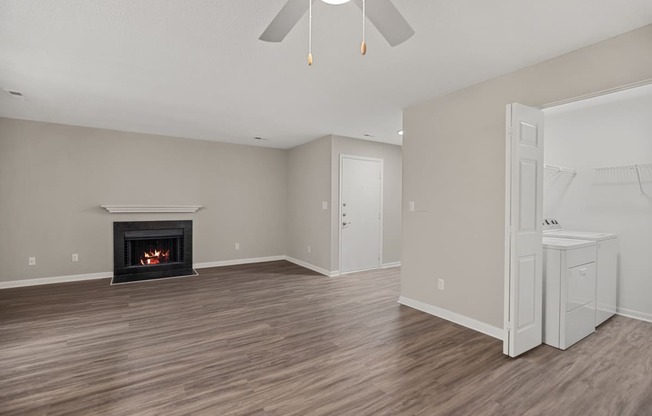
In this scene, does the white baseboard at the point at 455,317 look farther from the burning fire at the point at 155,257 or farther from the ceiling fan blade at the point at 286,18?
the burning fire at the point at 155,257

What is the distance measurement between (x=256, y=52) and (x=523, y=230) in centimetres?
264

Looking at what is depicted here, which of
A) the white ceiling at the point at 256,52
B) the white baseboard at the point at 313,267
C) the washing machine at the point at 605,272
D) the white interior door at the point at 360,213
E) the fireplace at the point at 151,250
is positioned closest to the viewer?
the white ceiling at the point at 256,52

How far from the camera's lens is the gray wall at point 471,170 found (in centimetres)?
241

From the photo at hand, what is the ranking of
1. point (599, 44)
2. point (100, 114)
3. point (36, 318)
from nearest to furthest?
point (599, 44), point (36, 318), point (100, 114)

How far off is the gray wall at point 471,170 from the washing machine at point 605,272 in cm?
116

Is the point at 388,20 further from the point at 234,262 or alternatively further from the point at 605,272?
the point at 234,262

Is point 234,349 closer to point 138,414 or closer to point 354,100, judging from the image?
point 138,414

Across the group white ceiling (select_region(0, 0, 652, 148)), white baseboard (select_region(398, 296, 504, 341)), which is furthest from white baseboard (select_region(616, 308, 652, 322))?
white ceiling (select_region(0, 0, 652, 148))

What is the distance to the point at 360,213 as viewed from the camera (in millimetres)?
5820

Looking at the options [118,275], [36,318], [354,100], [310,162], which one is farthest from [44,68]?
[310,162]

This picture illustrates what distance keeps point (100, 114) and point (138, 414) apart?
4015 millimetres

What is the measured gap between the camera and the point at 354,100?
3.64m

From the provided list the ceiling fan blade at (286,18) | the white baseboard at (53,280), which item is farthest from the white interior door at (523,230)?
the white baseboard at (53,280)

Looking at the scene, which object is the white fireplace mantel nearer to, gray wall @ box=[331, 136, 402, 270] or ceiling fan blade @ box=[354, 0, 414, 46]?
gray wall @ box=[331, 136, 402, 270]
